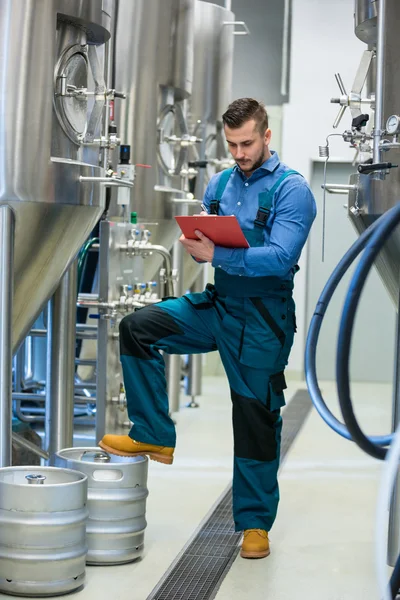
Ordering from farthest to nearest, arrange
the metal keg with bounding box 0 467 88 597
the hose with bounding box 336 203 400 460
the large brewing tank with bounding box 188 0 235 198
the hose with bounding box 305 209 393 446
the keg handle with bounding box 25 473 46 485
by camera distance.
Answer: the large brewing tank with bounding box 188 0 235 198 → the keg handle with bounding box 25 473 46 485 → the metal keg with bounding box 0 467 88 597 → the hose with bounding box 305 209 393 446 → the hose with bounding box 336 203 400 460

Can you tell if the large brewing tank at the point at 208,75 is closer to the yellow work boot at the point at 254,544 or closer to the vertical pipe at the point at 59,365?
the vertical pipe at the point at 59,365

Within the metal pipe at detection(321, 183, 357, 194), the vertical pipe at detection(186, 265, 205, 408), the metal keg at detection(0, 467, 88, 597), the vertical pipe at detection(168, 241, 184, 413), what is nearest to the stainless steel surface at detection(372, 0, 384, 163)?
the metal pipe at detection(321, 183, 357, 194)

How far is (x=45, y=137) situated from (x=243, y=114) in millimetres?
634

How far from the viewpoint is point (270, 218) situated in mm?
2996

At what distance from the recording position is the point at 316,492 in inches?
156

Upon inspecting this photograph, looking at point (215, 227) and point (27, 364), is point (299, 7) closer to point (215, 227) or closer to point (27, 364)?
point (27, 364)

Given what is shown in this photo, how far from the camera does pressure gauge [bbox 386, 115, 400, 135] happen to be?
9.02ft

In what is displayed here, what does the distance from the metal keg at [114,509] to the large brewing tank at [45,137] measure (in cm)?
Answer: 58

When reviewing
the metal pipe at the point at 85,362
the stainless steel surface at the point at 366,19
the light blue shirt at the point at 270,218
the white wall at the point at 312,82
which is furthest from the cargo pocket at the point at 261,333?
the white wall at the point at 312,82

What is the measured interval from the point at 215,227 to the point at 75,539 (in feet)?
3.32

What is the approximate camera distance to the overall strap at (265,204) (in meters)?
2.97

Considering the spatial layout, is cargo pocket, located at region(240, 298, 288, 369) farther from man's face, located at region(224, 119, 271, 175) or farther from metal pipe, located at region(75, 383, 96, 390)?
metal pipe, located at region(75, 383, 96, 390)

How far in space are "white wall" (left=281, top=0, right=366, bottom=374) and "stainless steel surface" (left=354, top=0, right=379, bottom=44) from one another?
14.2ft

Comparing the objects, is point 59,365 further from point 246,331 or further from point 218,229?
point 218,229
